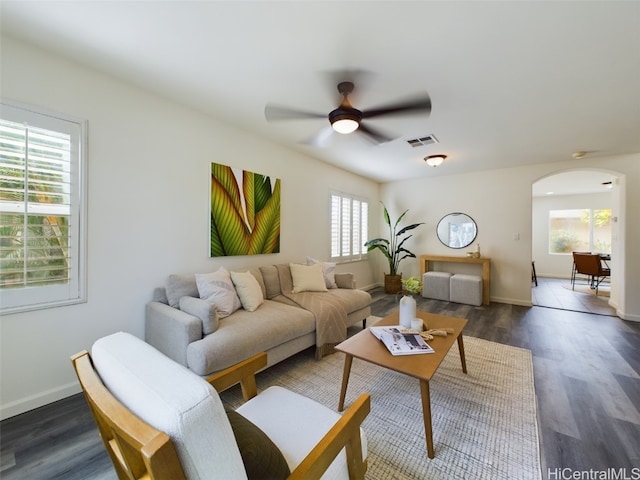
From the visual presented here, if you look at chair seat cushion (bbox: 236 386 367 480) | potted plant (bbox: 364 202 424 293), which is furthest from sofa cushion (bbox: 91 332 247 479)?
potted plant (bbox: 364 202 424 293)

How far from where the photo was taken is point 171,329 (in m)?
2.06

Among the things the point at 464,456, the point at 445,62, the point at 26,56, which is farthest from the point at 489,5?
the point at 26,56

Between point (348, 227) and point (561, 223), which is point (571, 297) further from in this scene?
point (348, 227)

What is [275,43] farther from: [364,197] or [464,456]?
[364,197]

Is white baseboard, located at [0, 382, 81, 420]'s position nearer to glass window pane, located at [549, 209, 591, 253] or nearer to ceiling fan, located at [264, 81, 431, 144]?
ceiling fan, located at [264, 81, 431, 144]

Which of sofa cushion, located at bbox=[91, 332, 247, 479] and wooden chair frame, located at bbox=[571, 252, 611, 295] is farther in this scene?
wooden chair frame, located at bbox=[571, 252, 611, 295]

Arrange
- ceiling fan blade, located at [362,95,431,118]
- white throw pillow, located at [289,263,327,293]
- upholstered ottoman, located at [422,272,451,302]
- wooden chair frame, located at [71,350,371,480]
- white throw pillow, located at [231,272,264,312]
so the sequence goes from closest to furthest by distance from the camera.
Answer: wooden chair frame, located at [71,350,371,480]
ceiling fan blade, located at [362,95,431,118]
white throw pillow, located at [231,272,264,312]
white throw pillow, located at [289,263,327,293]
upholstered ottoman, located at [422,272,451,302]

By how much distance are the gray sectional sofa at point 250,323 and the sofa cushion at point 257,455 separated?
1.15 meters

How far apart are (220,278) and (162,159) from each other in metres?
1.29

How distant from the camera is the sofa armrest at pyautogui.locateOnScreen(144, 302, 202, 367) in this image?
194 centimetres

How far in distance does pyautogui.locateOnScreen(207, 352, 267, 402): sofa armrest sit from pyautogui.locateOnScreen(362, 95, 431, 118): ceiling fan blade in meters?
1.93

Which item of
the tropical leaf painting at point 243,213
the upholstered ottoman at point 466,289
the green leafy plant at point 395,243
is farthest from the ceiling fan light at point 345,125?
the upholstered ottoman at point 466,289

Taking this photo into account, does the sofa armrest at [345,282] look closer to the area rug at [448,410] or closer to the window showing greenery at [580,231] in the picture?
the area rug at [448,410]

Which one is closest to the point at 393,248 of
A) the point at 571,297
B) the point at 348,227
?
the point at 348,227
